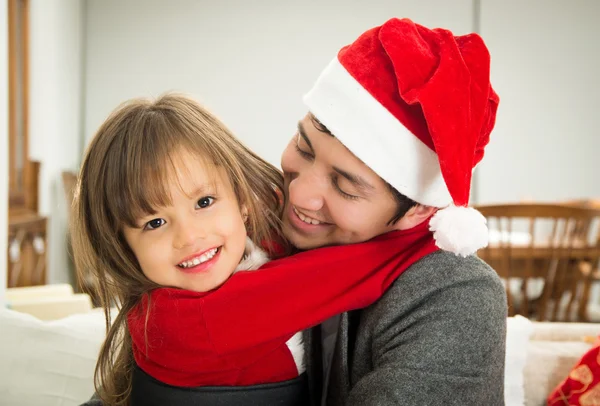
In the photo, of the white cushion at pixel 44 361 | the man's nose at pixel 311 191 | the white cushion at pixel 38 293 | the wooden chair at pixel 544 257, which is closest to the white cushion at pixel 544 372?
the man's nose at pixel 311 191

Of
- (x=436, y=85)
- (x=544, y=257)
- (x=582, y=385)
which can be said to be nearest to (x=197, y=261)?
(x=436, y=85)

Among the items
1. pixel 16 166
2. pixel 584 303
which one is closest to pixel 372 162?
pixel 584 303

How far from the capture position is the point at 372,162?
0.96 meters

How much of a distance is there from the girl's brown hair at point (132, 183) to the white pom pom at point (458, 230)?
0.34 m

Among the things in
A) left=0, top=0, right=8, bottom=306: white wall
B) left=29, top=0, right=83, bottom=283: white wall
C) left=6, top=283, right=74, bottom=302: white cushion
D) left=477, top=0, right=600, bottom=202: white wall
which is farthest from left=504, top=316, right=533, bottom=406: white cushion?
left=477, top=0, right=600, bottom=202: white wall

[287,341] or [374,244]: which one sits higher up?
[374,244]

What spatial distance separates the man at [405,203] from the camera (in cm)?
85

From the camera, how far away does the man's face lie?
38.9 inches

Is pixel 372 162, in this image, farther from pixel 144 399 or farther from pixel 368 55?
pixel 144 399

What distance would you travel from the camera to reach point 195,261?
0.94 m

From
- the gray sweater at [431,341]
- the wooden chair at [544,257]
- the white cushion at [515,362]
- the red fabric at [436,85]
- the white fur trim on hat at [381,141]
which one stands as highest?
the red fabric at [436,85]

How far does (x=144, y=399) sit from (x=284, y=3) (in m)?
4.63

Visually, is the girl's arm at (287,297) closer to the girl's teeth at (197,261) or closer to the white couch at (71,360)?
the girl's teeth at (197,261)

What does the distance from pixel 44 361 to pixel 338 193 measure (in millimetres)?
747
